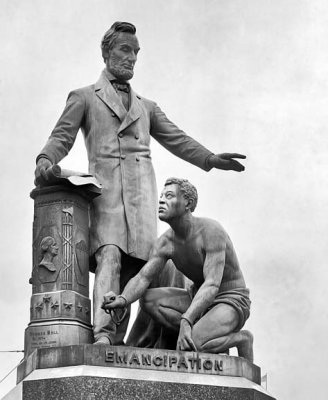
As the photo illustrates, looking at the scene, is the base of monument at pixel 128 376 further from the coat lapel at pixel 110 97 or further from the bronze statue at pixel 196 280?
the coat lapel at pixel 110 97

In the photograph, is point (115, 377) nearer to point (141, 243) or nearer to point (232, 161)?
point (141, 243)

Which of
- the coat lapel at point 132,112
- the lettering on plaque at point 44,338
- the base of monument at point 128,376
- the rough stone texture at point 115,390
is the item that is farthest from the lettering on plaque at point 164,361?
the coat lapel at point 132,112

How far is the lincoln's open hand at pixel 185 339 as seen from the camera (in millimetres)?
13430

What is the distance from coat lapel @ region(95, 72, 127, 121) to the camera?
15229 millimetres

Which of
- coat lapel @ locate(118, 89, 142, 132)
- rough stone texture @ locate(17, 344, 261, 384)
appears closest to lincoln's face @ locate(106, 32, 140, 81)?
coat lapel @ locate(118, 89, 142, 132)

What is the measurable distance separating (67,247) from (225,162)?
3011mm

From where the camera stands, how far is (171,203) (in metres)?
14.0

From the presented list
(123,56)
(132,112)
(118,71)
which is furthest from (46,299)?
(123,56)

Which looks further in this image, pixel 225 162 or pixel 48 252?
pixel 225 162

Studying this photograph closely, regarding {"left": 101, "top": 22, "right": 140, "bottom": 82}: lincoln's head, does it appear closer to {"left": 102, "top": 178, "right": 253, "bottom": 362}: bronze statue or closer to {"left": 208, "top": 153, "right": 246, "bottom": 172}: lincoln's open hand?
{"left": 208, "top": 153, "right": 246, "bottom": 172}: lincoln's open hand

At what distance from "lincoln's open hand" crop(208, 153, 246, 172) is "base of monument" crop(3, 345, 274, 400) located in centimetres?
318

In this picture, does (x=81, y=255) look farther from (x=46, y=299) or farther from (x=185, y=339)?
(x=185, y=339)

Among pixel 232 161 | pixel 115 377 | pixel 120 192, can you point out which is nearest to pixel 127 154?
pixel 120 192

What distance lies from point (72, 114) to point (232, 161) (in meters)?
2.47
